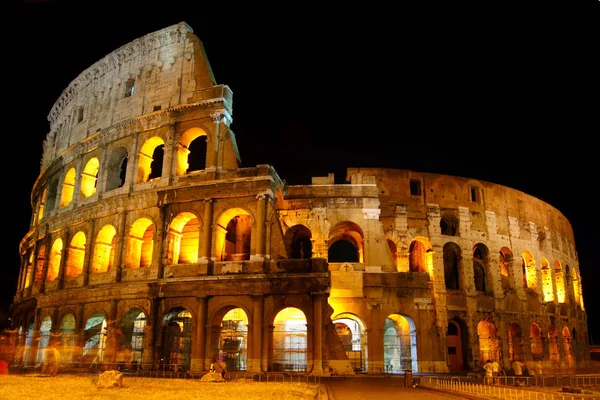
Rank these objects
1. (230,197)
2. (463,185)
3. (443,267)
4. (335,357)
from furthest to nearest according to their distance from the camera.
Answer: (463,185)
(443,267)
(230,197)
(335,357)

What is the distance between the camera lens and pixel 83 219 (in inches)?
953

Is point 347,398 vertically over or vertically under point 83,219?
under

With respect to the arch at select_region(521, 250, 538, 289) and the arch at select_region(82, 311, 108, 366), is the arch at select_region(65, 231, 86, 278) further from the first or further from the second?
the arch at select_region(521, 250, 538, 289)

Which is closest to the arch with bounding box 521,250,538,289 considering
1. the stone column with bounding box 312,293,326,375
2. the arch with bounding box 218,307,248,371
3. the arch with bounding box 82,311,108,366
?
the stone column with bounding box 312,293,326,375

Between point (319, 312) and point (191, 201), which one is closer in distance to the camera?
point (319, 312)

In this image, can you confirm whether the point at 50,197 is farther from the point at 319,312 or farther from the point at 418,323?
the point at 418,323

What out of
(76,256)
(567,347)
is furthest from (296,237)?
(567,347)

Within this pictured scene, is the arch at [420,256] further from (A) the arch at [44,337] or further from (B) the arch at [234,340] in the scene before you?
(A) the arch at [44,337]

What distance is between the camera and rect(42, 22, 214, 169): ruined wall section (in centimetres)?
2398

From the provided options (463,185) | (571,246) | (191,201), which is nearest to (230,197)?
(191,201)

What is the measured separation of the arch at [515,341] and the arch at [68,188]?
81.9 ft

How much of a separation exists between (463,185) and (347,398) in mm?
18776

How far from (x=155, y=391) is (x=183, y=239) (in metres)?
11.5

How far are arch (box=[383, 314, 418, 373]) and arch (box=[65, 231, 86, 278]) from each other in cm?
1519
